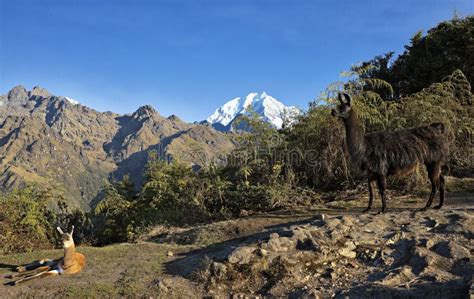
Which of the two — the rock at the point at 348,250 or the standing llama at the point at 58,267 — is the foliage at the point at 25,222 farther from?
the rock at the point at 348,250

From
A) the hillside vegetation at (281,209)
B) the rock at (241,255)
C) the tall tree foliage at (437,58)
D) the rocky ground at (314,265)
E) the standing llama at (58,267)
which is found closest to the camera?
the rocky ground at (314,265)

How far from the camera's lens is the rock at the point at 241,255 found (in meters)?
6.54

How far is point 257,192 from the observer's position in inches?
482

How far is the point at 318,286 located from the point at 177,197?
766cm

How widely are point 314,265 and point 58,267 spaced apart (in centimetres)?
452

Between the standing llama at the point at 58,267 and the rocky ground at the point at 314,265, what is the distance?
187 mm

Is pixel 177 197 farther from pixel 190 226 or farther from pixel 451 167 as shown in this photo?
pixel 451 167

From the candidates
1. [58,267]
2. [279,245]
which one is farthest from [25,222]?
[279,245]

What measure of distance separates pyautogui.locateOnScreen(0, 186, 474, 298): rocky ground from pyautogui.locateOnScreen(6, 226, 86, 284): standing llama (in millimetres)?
187

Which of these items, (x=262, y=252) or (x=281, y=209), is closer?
(x=262, y=252)

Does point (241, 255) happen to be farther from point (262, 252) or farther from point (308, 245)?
point (308, 245)

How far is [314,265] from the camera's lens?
639cm

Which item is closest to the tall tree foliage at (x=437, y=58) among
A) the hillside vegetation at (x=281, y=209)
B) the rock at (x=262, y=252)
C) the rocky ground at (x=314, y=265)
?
the hillside vegetation at (x=281, y=209)

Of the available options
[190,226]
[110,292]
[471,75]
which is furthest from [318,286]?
[471,75]
